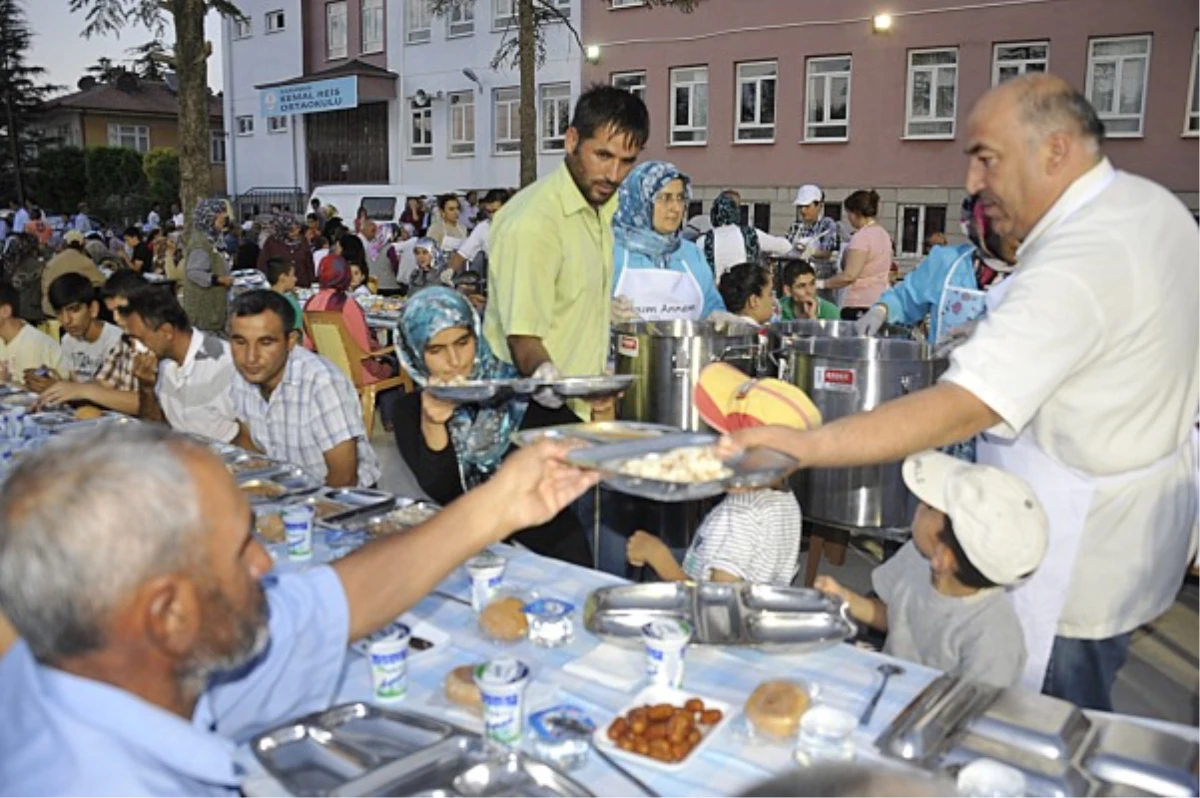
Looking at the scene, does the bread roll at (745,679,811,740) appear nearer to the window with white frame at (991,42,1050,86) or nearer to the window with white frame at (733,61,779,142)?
the window with white frame at (991,42,1050,86)

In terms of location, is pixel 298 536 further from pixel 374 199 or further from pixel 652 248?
pixel 374 199

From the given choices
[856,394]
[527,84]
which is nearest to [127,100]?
[527,84]

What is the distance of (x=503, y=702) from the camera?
1.60m

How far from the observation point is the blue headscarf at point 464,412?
9.73 feet

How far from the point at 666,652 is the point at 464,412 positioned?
1376mm

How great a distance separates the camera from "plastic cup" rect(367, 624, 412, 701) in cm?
179

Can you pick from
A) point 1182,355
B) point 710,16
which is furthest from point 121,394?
point 710,16

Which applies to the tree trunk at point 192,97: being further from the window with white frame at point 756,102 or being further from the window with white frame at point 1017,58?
the window with white frame at point 1017,58

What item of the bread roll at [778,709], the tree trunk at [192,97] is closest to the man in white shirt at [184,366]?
the bread roll at [778,709]

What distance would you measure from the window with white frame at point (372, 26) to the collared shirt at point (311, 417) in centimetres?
2199

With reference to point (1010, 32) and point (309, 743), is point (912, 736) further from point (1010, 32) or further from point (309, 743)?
point (1010, 32)

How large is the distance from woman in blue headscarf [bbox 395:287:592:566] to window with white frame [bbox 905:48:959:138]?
1445 centimetres

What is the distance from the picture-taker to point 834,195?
16875 millimetres

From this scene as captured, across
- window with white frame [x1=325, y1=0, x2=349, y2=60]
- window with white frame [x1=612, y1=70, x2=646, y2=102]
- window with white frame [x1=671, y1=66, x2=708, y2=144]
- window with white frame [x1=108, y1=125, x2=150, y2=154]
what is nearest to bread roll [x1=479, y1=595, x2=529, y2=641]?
window with white frame [x1=671, y1=66, x2=708, y2=144]
